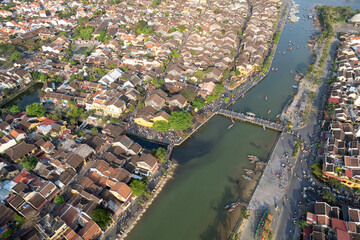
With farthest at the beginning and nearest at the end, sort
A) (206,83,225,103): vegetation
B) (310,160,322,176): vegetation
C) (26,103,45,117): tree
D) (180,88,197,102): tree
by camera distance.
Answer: (206,83,225,103): vegetation < (180,88,197,102): tree < (26,103,45,117): tree < (310,160,322,176): vegetation

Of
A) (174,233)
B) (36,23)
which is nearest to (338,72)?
(174,233)

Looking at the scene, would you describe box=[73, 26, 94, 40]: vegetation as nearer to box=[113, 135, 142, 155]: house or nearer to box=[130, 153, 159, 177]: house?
box=[113, 135, 142, 155]: house

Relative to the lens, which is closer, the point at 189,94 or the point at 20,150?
the point at 20,150

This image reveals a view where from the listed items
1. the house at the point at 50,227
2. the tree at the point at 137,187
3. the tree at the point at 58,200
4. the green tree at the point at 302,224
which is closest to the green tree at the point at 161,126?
the tree at the point at 137,187

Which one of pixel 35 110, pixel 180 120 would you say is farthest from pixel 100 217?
pixel 35 110

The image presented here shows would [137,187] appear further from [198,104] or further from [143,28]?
[143,28]

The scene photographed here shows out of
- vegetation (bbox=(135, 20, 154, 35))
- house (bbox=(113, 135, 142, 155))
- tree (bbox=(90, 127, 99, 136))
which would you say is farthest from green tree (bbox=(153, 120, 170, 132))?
vegetation (bbox=(135, 20, 154, 35))
